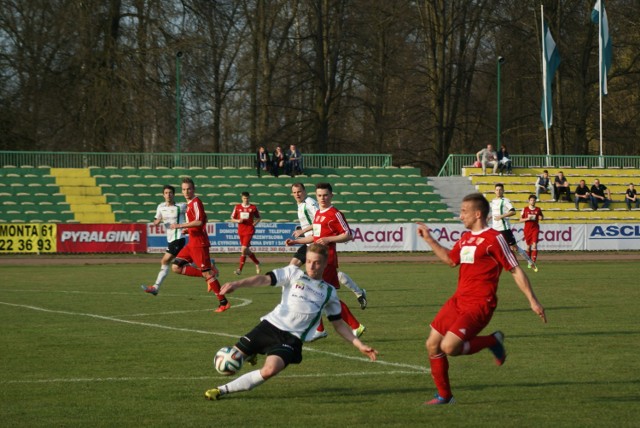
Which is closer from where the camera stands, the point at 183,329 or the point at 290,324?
the point at 290,324

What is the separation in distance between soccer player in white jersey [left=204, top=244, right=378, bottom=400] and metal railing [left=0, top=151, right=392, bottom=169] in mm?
34926

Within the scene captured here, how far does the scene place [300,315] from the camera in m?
9.08

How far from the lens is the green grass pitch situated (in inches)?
342

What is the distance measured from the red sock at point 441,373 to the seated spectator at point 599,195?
114 feet

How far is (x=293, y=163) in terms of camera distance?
43969 mm

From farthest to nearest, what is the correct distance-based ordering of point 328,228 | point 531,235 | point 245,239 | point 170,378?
point 531,235
point 245,239
point 328,228
point 170,378

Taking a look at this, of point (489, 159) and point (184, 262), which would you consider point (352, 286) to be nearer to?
point (184, 262)

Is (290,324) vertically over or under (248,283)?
under

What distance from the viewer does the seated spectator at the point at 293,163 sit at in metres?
43.8

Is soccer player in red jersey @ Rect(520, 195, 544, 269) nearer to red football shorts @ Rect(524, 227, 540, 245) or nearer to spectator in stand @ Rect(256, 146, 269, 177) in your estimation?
red football shorts @ Rect(524, 227, 540, 245)

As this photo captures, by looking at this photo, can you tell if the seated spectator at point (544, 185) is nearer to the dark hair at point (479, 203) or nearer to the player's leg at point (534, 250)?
the player's leg at point (534, 250)

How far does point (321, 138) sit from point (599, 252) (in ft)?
68.7

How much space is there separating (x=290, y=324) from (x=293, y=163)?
3508 centimetres

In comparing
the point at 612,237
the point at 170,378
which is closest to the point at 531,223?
the point at 612,237
